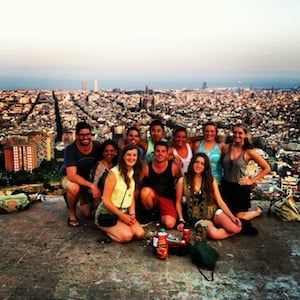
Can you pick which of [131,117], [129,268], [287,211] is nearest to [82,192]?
[129,268]

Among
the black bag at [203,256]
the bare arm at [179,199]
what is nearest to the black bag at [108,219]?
the bare arm at [179,199]

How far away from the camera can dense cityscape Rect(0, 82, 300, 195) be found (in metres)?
20.3

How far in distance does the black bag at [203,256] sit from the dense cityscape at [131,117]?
773cm

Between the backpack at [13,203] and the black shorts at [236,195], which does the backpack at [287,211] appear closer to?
the black shorts at [236,195]

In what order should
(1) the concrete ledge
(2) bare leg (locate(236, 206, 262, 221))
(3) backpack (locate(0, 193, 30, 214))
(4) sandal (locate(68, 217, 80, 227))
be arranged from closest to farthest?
1. (1) the concrete ledge
2. (4) sandal (locate(68, 217, 80, 227))
3. (2) bare leg (locate(236, 206, 262, 221))
4. (3) backpack (locate(0, 193, 30, 214))

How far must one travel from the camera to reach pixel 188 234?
10.3ft

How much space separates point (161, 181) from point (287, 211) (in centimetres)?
130

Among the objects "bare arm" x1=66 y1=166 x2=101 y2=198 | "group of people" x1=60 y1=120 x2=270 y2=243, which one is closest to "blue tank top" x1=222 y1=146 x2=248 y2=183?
"group of people" x1=60 y1=120 x2=270 y2=243

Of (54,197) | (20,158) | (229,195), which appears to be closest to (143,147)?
(229,195)

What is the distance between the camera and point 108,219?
325 centimetres

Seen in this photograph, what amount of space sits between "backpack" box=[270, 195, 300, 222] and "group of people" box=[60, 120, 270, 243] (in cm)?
20

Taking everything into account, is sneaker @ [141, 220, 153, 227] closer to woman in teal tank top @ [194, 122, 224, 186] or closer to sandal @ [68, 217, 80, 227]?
sandal @ [68, 217, 80, 227]

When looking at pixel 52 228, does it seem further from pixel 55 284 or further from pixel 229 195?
pixel 229 195

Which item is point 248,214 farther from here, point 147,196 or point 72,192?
point 72,192
